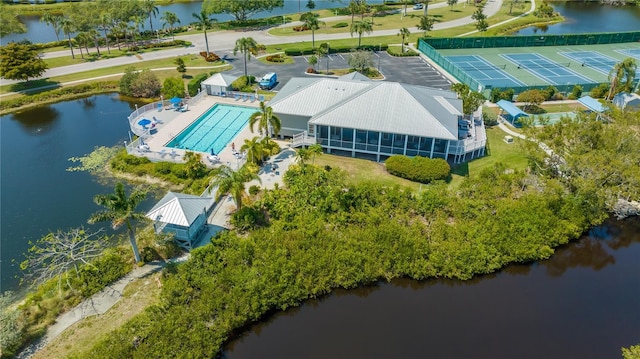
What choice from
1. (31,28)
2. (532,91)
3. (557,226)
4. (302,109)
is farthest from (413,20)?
(31,28)

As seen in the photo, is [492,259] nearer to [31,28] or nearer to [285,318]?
[285,318]

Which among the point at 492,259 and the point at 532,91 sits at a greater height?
the point at 532,91

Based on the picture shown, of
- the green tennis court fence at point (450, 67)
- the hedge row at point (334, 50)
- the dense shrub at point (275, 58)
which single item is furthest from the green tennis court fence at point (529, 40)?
the dense shrub at point (275, 58)

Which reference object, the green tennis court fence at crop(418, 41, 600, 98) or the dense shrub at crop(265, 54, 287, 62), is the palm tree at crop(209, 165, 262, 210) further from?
the dense shrub at crop(265, 54, 287, 62)

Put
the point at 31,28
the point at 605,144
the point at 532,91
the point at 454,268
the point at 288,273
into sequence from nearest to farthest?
the point at 288,273 < the point at 454,268 < the point at 605,144 < the point at 532,91 < the point at 31,28

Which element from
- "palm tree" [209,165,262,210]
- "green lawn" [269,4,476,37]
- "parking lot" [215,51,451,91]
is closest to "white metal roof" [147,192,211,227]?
"palm tree" [209,165,262,210]

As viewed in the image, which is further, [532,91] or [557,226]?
[532,91]

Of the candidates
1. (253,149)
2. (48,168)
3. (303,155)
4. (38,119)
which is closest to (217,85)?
(253,149)
